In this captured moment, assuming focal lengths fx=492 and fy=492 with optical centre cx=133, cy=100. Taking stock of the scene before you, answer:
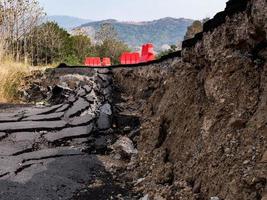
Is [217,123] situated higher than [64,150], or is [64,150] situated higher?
[217,123]

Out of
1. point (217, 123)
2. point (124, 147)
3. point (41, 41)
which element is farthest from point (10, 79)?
point (41, 41)

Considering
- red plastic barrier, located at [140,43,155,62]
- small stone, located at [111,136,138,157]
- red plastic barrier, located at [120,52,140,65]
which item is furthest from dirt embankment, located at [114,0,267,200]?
red plastic barrier, located at [120,52,140,65]

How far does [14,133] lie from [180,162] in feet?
A: 10.5

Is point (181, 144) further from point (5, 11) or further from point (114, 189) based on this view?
point (5, 11)

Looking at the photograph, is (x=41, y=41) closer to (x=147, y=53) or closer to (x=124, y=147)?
(x=147, y=53)

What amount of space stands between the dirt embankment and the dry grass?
5833 millimetres

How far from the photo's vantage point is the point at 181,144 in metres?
5.05

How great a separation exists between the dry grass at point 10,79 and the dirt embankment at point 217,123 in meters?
5.83

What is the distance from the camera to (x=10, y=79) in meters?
11.6

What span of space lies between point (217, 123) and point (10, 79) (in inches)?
325

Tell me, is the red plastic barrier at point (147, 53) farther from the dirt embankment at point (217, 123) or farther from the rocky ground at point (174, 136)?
the dirt embankment at point (217, 123)

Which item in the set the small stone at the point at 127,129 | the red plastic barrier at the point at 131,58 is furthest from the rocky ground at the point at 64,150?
the red plastic barrier at the point at 131,58

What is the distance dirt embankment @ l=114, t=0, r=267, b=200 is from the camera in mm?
3496

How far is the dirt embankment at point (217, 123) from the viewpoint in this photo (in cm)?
350
